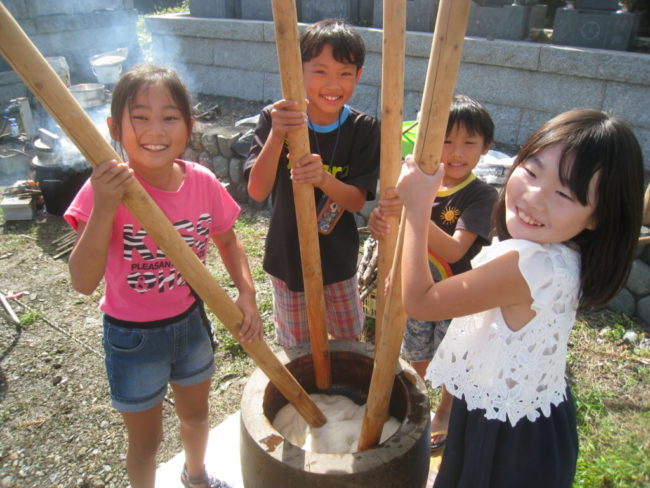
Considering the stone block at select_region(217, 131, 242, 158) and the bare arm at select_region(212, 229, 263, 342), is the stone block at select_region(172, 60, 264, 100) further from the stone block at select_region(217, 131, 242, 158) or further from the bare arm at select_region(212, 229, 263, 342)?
the bare arm at select_region(212, 229, 263, 342)

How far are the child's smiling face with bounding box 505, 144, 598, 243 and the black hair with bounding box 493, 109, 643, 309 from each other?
14mm

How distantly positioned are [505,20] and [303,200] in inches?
188

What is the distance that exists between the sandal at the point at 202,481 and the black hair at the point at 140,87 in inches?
56.8

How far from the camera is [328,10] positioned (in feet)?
21.1

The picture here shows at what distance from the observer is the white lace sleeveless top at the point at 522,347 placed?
124 centimetres

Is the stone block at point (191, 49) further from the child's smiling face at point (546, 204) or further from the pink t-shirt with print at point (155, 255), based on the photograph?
the child's smiling face at point (546, 204)

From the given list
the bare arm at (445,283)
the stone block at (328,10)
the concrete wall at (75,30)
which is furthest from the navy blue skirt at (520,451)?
the concrete wall at (75,30)

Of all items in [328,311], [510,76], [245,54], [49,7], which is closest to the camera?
[328,311]

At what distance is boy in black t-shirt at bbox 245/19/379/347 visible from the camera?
1.85 m

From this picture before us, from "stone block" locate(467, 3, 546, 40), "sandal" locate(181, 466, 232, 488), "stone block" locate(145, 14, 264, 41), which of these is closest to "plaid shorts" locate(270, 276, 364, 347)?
"sandal" locate(181, 466, 232, 488)

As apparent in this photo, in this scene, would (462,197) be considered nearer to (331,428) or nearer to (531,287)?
(531,287)

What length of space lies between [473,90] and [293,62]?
4448mm

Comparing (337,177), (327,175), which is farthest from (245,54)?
(327,175)

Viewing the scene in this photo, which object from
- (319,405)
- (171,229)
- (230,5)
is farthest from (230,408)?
(230,5)
